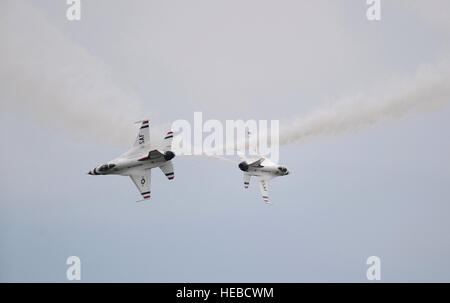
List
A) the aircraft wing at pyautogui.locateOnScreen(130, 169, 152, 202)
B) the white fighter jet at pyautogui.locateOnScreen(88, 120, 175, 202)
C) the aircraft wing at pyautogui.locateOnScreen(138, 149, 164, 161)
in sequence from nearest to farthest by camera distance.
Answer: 1. the aircraft wing at pyautogui.locateOnScreen(138, 149, 164, 161)
2. the white fighter jet at pyautogui.locateOnScreen(88, 120, 175, 202)
3. the aircraft wing at pyautogui.locateOnScreen(130, 169, 152, 202)

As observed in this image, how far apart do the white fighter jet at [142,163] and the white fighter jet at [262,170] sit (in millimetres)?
5484

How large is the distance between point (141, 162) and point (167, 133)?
244 centimetres

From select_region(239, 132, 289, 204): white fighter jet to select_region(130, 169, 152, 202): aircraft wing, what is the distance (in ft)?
21.2

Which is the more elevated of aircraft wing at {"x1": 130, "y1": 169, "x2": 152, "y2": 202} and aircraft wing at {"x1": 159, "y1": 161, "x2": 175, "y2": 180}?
aircraft wing at {"x1": 159, "y1": 161, "x2": 175, "y2": 180}

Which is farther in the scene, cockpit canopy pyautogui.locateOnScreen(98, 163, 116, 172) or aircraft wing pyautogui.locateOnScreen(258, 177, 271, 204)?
aircraft wing pyautogui.locateOnScreen(258, 177, 271, 204)

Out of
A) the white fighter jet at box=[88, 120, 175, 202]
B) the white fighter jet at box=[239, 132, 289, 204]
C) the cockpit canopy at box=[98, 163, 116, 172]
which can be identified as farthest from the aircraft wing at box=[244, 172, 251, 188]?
the cockpit canopy at box=[98, 163, 116, 172]


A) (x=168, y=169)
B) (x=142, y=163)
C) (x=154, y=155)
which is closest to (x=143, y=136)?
(x=154, y=155)

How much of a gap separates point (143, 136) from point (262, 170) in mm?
8669

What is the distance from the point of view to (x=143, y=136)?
56.6 metres

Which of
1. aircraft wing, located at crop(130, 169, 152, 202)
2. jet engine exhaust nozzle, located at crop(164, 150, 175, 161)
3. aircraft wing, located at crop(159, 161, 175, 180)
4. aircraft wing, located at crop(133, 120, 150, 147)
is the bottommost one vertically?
aircraft wing, located at crop(130, 169, 152, 202)

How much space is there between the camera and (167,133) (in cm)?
5625

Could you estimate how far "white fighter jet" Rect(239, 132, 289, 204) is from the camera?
59.5 metres

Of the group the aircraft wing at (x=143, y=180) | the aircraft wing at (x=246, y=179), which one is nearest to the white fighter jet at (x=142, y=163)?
the aircraft wing at (x=143, y=180)

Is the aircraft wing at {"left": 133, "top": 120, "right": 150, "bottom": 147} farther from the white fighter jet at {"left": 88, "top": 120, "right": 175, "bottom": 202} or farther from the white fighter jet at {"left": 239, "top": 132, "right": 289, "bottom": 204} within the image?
the white fighter jet at {"left": 239, "top": 132, "right": 289, "bottom": 204}
